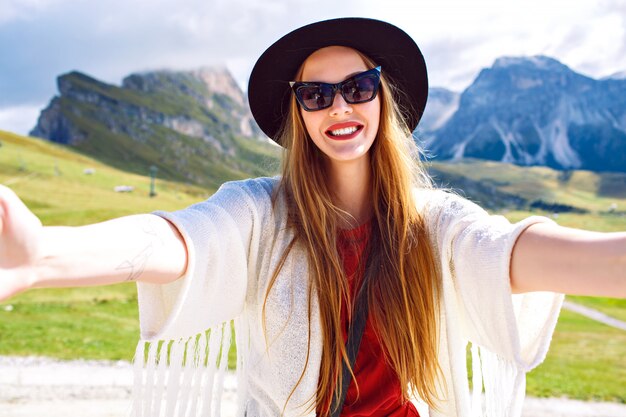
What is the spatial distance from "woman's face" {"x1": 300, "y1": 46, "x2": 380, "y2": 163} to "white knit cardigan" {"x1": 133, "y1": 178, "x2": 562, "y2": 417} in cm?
40

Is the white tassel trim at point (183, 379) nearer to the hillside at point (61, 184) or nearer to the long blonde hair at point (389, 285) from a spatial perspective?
the long blonde hair at point (389, 285)

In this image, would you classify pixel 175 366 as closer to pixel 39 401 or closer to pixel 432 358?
pixel 432 358

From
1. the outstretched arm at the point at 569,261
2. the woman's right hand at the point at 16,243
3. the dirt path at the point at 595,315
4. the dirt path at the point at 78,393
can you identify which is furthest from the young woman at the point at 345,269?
the dirt path at the point at 595,315

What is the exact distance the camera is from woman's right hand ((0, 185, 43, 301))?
169 cm

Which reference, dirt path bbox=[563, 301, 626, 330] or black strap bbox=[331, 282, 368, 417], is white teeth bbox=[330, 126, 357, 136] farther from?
dirt path bbox=[563, 301, 626, 330]

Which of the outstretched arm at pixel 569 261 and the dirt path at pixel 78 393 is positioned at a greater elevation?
the outstretched arm at pixel 569 261

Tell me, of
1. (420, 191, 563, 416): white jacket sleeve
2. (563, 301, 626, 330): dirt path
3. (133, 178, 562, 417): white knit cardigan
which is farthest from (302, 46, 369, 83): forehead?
(563, 301, 626, 330): dirt path

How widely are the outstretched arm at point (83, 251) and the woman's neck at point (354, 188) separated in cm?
117

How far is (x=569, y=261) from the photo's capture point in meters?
2.17

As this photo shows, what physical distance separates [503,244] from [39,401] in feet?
29.5

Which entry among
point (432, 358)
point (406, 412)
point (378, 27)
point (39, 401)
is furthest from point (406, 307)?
point (39, 401)

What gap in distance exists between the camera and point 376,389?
289 cm

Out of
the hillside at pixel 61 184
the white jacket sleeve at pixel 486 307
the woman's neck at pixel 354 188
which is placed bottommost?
the hillside at pixel 61 184

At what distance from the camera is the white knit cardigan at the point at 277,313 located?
2502 millimetres
